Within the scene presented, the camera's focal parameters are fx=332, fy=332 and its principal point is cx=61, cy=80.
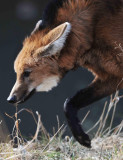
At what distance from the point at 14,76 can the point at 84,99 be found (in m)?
1.79

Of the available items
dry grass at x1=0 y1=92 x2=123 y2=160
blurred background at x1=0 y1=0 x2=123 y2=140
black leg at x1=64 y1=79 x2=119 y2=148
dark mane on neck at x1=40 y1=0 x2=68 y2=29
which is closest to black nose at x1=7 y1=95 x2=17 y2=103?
dry grass at x1=0 y1=92 x2=123 y2=160

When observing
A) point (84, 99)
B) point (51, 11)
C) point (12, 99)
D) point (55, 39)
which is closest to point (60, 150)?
point (84, 99)

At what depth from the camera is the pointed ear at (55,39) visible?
289 centimetres

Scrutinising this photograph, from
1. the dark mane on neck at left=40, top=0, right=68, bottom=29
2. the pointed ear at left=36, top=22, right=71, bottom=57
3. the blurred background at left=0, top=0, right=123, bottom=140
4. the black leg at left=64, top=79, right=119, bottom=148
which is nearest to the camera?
the pointed ear at left=36, top=22, right=71, bottom=57

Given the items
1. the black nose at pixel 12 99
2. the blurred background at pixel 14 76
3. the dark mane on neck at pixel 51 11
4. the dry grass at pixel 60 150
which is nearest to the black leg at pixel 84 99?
the dry grass at pixel 60 150

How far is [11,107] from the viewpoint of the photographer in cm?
482

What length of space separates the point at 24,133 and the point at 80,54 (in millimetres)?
2103

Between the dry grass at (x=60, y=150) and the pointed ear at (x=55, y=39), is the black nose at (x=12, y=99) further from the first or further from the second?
the pointed ear at (x=55, y=39)

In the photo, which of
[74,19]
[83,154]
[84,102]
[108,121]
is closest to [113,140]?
[83,154]

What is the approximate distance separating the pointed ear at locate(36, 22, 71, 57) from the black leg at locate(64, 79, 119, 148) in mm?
502

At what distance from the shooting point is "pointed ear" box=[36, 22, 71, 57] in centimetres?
289

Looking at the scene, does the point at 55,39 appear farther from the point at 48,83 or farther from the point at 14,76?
the point at 14,76

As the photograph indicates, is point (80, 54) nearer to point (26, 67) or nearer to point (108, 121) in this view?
point (26, 67)

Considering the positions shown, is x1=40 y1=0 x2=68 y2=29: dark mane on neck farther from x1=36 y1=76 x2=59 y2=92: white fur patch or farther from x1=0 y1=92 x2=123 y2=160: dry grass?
x1=0 y1=92 x2=123 y2=160: dry grass
